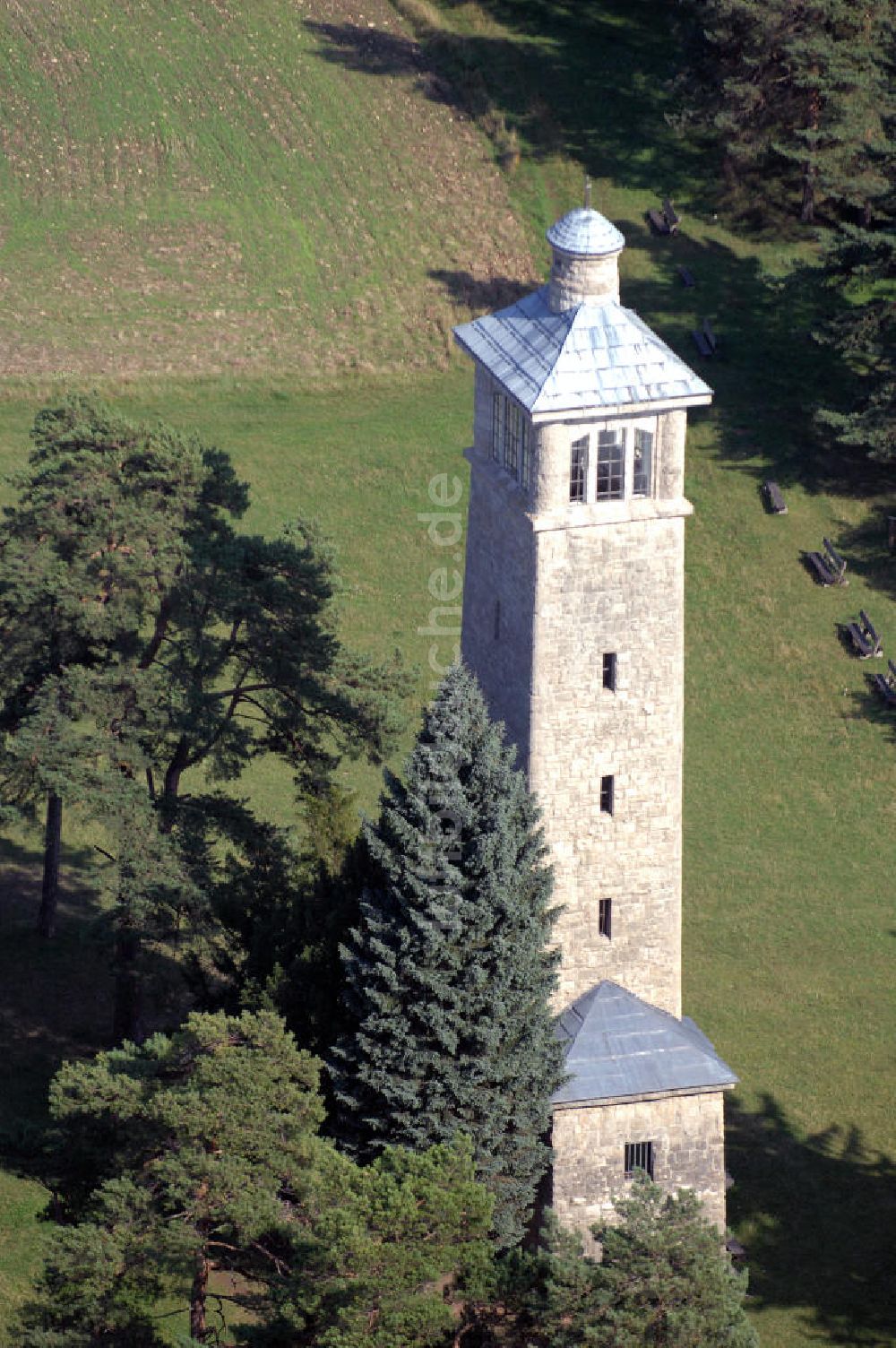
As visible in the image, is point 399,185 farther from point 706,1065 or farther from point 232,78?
point 706,1065

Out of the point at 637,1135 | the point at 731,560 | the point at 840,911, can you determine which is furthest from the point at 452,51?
the point at 637,1135

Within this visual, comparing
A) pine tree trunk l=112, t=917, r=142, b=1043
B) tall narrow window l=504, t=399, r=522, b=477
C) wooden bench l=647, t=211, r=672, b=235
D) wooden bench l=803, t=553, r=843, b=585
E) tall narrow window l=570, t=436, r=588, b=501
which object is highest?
wooden bench l=647, t=211, r=672, b=235

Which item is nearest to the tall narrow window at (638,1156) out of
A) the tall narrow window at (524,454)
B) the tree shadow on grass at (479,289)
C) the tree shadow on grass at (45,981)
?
the tree shadow on grass at (45,981)

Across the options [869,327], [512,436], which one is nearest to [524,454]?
[512,436]

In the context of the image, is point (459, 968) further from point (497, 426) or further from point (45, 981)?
point (45, 981)

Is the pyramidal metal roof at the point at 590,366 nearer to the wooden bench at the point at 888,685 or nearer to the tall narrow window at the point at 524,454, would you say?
the tall narrow window at the point at 524,454

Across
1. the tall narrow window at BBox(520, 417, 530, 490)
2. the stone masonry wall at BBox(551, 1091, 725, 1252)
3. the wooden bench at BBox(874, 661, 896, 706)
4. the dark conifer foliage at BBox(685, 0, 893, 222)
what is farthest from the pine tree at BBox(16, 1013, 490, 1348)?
the dark conifer foliage at BBox(685, 0, 893, 222)

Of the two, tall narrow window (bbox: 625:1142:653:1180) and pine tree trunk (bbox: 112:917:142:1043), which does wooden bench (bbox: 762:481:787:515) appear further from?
tall narrow window (bbox: 625:1142:653:1180)
